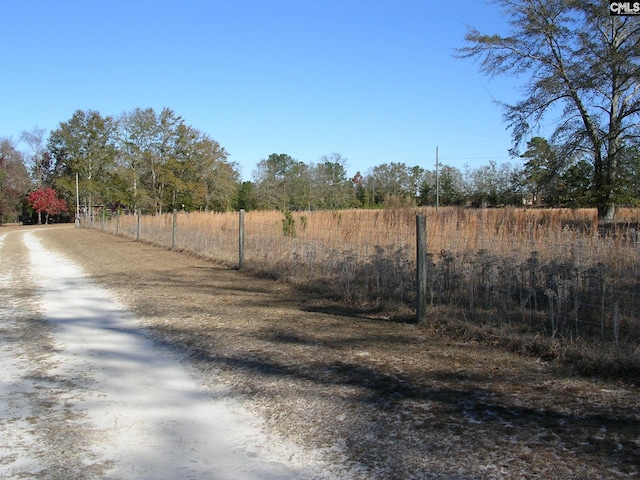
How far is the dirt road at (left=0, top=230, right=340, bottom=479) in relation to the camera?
9.95 feet

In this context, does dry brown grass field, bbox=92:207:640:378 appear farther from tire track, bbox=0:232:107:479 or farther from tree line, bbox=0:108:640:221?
tree line, bbox=0:108:640:221

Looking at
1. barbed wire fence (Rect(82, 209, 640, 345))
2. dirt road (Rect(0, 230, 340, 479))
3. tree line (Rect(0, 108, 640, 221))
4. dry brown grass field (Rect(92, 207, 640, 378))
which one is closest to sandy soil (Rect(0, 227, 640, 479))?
dirt road (Rect(0, 230, 340, 479))

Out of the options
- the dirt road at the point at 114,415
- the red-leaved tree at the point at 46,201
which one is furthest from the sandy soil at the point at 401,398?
the red-leaved tree at the point at 46,201

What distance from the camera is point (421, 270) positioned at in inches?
249

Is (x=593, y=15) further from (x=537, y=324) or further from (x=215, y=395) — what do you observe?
(x=215, y=395)

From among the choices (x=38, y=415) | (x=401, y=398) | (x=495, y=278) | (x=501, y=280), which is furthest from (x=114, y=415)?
(x=501, y=280)

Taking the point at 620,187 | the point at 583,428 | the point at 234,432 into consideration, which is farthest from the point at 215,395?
the point at 620,187

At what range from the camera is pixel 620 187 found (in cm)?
1828

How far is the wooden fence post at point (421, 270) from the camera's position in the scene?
634 centimetres

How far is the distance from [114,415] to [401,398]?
2.23 meters

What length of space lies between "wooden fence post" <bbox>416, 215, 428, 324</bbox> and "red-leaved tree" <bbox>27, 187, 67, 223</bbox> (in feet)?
223

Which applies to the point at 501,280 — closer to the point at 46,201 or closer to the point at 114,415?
the point at 114,415

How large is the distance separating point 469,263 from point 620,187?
1381 cm

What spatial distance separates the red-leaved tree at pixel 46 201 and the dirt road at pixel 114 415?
65048 millimetres
